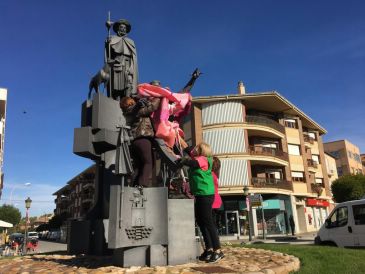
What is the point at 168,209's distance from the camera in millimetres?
5812

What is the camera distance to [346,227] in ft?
41.8

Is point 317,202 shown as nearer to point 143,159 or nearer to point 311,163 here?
point 311,163

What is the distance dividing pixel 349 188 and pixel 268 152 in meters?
10.6

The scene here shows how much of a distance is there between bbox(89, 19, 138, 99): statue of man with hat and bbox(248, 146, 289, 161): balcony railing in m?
29.0

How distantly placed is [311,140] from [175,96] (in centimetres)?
4425

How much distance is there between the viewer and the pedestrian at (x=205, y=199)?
591cm

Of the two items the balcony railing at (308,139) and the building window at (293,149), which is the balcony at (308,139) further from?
the building window at (293,149)

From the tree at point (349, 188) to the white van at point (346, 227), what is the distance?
2943 centimetres

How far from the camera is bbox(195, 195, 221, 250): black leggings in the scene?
591 cm

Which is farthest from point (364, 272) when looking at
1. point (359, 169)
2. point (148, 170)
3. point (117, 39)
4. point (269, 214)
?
point (359, 169)

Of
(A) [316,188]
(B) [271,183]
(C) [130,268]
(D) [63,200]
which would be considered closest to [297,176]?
(A) [316,188]

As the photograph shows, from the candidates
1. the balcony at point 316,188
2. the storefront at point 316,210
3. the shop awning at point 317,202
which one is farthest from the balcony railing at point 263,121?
the storefront at point 316,210

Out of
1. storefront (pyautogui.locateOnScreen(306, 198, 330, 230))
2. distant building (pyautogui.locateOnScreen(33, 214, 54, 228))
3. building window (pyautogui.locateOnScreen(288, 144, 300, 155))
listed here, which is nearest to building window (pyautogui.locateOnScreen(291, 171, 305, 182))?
building window (pyautogui.locateOnScreen(288, 144, 300, 155))

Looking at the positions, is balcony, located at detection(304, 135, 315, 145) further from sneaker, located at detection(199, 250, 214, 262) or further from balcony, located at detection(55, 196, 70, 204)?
balcony, located at detection(55, 196, 70, 204)
